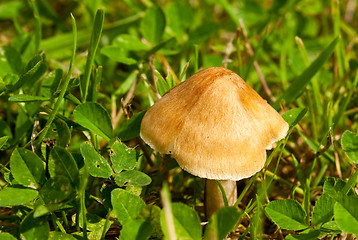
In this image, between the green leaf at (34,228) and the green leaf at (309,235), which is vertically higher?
the green leaf at (34,228)

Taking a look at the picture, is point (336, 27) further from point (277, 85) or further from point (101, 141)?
point (101, 141)

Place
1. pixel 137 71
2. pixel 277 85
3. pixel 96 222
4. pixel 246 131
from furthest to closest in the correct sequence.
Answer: pixel 277 85
pixel 137 71
pixel 96 222
pixel 246 131

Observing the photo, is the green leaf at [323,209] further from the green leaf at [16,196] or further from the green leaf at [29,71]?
the green leaf at [29,71]

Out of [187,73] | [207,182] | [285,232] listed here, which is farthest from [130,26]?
[285,232]

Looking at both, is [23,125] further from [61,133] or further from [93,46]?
[93,46]

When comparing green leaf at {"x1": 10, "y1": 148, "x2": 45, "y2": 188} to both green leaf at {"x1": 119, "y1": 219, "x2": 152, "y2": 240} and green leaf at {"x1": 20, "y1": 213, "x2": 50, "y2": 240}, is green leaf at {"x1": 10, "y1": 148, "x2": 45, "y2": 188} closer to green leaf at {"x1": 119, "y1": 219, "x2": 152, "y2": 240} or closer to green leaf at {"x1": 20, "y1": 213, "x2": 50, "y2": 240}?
green leaf at {"x1": 20, "y1": 213, "x2": 50, "y2": 240}

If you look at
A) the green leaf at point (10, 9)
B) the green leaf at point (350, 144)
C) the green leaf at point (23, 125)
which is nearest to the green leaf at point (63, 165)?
the green leaf at point (23, 125)

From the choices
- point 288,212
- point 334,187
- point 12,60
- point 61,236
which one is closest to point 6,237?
point 61,236
